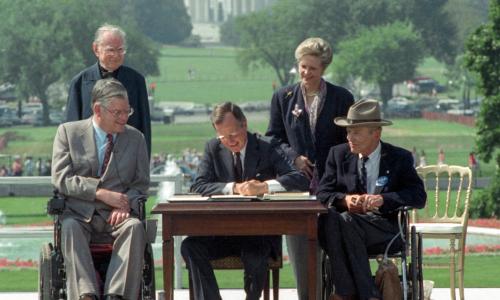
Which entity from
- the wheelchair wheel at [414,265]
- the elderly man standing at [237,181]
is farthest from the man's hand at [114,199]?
the wheelchair wheel at [414,265]

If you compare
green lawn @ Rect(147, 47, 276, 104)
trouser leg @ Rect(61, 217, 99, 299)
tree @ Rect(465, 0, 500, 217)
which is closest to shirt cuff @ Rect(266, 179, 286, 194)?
trouser leg @ Rect(61, 217, 99, 299)

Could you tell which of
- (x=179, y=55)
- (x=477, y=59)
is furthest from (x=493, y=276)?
(x=179, y=55)

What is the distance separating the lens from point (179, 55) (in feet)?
324

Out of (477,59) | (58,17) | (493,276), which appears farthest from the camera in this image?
(58,17)

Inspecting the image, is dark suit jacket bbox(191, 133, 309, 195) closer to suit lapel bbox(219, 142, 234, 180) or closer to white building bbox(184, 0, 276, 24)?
suit lapel bbox(219, 142, 234, 180)

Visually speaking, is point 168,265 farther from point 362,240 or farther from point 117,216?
point 362,240

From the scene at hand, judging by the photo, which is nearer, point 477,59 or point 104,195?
point 104,195

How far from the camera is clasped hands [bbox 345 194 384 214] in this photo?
7148 millimetres

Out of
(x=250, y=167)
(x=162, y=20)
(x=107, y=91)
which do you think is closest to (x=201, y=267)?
(x=250, y=167)

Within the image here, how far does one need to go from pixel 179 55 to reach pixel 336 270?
9196cm

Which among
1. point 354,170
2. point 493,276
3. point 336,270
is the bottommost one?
point 493,276

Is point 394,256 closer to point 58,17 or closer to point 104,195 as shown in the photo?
point 104,195

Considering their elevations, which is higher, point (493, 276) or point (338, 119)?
point (338, 119)

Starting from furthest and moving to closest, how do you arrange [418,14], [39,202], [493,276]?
[418,14] < [39,202] < [493,276]
